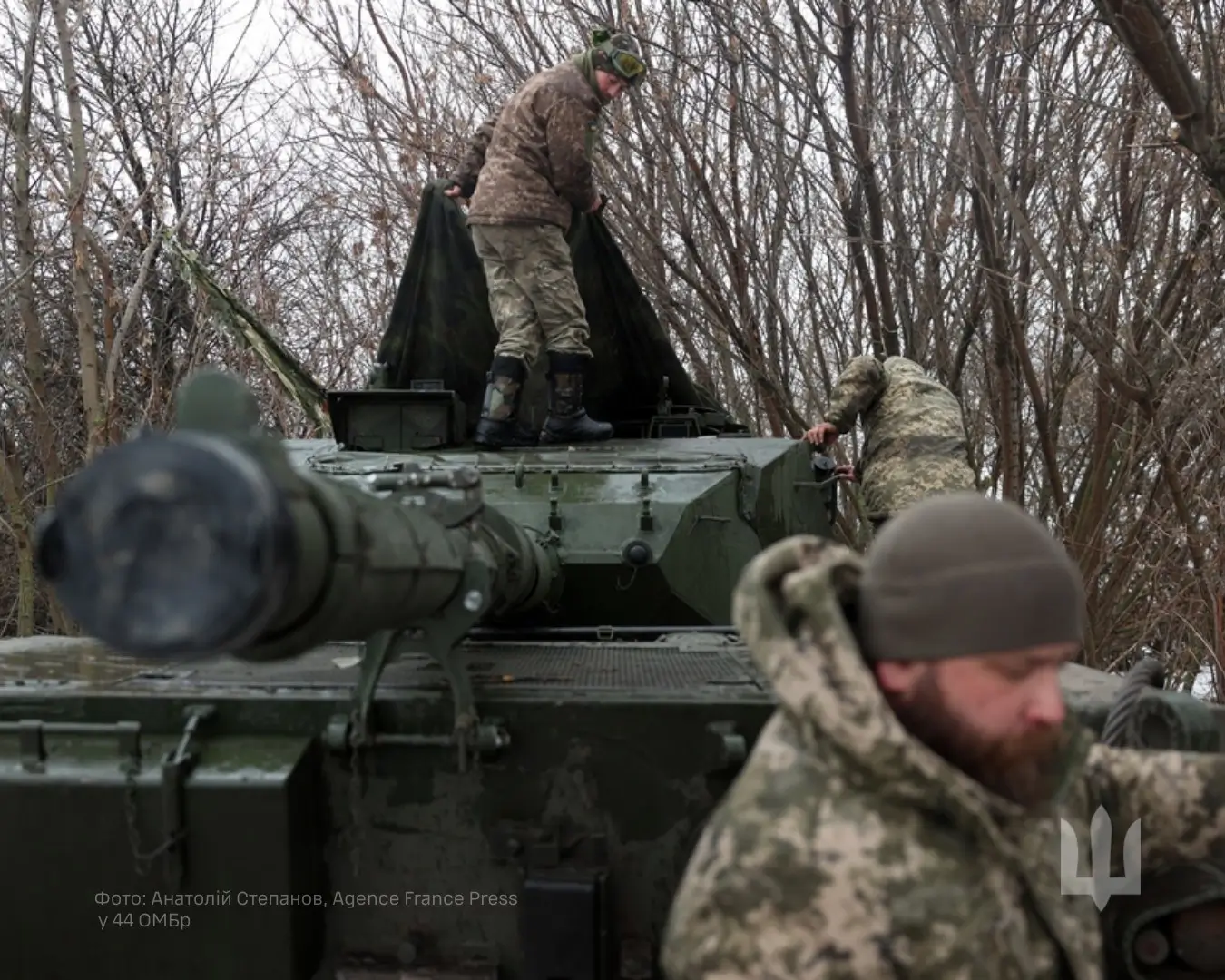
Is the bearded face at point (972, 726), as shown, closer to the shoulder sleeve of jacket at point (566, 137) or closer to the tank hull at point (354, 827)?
the tank hull at point (354, 827)

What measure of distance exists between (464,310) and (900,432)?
237 cm

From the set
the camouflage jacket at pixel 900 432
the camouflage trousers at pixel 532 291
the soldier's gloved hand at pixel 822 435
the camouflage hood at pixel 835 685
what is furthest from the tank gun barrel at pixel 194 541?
the camouflage jacket at pixel 900 432

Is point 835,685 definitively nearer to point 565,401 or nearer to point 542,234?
point 565,401

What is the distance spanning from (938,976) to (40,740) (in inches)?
84.5

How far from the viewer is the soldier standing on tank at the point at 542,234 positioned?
16.6 ft

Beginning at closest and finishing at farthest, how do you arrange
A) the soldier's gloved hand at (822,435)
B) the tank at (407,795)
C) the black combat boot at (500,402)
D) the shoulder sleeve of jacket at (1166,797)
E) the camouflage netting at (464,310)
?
the shoulder sleeve of jacket at (1166,797)
the tank at (407,795)
the black combat boot at (500,402)
the camouflage netting at (464,310)
the soldier's gloved hand at (822,435)

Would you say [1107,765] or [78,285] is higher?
[78,285]

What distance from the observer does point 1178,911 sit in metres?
2.56

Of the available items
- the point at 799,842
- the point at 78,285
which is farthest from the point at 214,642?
the point at 78,285

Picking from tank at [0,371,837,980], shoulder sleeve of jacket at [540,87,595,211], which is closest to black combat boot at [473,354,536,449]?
shoulder sleeve of jacket at [540,87,595,211]

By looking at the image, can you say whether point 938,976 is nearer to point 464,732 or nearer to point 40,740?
point 464,732

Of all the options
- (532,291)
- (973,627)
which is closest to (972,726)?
(973,627)

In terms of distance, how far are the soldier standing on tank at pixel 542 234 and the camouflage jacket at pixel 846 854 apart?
3529 millimetres

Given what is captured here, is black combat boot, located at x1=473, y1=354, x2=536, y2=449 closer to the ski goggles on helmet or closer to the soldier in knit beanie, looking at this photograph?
the ski goggles on helmet
